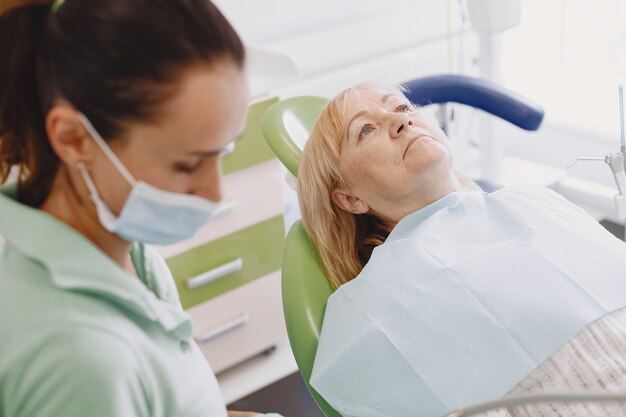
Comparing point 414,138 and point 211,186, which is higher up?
point 211,186

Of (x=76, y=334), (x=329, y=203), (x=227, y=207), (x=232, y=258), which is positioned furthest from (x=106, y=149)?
(x=232, y=258)

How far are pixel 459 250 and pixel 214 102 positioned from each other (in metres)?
0.81

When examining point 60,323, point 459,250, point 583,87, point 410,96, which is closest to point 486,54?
point 410,96

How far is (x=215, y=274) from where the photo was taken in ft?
7.13

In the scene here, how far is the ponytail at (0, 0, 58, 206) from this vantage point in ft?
2.58

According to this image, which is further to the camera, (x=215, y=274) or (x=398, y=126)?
(x=215, y=274)

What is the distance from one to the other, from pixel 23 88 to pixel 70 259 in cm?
18

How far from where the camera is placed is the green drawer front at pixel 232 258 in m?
2.15

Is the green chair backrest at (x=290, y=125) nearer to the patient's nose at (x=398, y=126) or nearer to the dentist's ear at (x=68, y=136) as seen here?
the patient's nose at (x=398, y=126)

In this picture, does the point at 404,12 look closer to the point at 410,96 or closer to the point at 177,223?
the point at 410,96

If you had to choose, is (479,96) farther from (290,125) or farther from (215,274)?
(215,274)

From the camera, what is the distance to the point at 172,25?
0.74 metres

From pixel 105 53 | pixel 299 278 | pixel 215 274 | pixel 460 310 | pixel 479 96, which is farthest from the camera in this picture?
pixel 215 274

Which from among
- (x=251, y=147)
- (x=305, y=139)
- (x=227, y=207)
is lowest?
(x=227, y=207)
